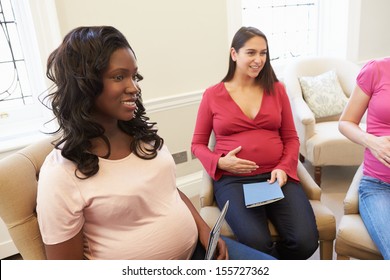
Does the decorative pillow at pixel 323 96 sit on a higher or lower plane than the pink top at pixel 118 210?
lower

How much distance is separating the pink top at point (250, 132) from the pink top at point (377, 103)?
12.8 inches

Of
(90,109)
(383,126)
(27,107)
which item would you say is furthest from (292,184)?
(27,107)

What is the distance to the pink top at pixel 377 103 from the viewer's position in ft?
4.32

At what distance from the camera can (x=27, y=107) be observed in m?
2.01

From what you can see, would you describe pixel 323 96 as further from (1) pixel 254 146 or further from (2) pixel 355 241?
(2) pixel 355 241

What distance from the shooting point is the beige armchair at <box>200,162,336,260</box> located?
4.44 ft

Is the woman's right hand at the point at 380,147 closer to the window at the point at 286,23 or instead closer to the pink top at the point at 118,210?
the pink top at the point at 118,210

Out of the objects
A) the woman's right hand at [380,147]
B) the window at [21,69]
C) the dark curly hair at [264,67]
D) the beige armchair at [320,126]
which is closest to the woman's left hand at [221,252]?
the woman's right hand at [380,147]

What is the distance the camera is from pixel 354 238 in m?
1.25

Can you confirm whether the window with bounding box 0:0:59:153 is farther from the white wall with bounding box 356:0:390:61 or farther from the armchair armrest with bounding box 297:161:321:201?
the white wall with bounding box 356:0:390:61

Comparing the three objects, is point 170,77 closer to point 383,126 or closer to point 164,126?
point 164,126

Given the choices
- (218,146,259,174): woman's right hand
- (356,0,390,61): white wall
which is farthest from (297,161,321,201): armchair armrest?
(356,0,390,61): white wall

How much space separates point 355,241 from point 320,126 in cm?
143

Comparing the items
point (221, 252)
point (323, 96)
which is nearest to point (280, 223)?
point (221, 252)
